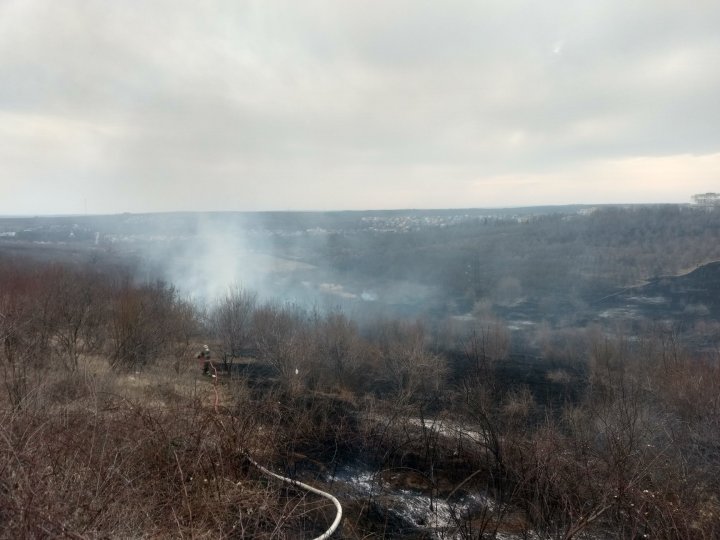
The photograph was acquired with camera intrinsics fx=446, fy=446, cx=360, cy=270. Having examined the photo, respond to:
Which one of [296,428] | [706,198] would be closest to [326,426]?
[296,428]

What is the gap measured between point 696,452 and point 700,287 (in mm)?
29095

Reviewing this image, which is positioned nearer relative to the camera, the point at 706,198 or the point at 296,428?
the point at 296,428

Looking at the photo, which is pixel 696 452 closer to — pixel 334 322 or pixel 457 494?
pixel 457 494

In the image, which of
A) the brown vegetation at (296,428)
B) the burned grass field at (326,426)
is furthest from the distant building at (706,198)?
the brown vegetation at (296,428)

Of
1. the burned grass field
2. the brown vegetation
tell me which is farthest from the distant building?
the brown vegetation

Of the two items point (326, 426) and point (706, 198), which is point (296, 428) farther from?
point (706, 198)

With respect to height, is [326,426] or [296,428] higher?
[296,428]

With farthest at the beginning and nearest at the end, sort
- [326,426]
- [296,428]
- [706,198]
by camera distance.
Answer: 1. [706,198]
2. [326,426]
3. [296,428]

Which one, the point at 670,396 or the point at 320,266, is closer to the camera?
the point at 670,396

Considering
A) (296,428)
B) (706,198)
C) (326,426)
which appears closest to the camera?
(296,428)

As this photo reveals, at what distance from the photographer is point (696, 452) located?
934 cm

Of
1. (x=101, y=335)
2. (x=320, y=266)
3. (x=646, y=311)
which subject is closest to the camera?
(x=101, y=335)

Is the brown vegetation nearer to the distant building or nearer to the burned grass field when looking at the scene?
the burned grass field

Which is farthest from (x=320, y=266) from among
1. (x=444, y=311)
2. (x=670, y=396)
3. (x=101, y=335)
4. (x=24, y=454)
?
(x=24, y=454)
